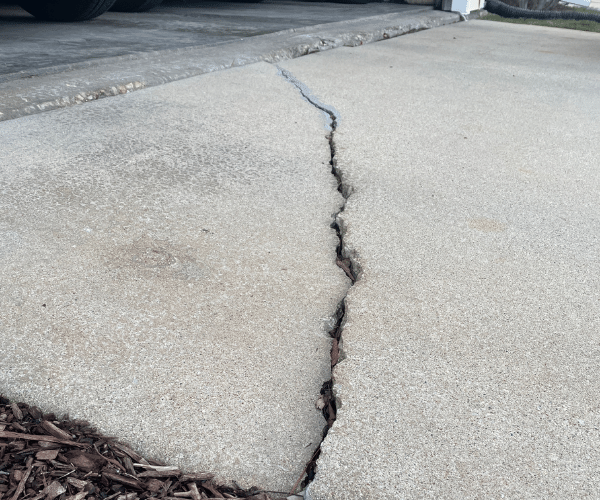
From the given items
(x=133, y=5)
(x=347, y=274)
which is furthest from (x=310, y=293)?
(x=133, y=5)

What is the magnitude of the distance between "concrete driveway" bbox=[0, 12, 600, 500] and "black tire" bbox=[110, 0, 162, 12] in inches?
137

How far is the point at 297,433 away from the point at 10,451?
1.55 feet

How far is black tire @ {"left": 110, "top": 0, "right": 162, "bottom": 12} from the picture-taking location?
567 centimetres

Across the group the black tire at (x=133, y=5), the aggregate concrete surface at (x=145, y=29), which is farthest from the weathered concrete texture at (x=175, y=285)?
the black tire at (x=133, y=5)

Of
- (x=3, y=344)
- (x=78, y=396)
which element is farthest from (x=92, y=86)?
(x=78, y=396)

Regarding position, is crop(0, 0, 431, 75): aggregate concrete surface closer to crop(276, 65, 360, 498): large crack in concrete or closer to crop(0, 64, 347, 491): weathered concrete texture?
crop(0, 64, 347, 491): weathered concrete texture

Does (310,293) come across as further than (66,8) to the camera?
No

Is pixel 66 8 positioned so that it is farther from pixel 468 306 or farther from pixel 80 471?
pixel 80 471

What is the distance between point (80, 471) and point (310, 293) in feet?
2.20

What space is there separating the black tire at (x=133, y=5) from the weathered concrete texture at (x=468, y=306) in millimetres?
3490

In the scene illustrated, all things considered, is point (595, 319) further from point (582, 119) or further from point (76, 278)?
point (582, 119)

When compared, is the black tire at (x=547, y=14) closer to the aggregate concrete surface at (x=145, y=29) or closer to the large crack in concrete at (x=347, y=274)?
the aggregate concrete surface at (x=145, y=29)

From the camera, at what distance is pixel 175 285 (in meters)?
1.41

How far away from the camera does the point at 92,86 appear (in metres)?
2.82
